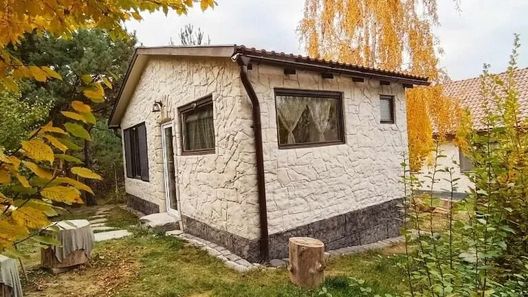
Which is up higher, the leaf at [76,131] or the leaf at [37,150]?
the leaf at [76,131]

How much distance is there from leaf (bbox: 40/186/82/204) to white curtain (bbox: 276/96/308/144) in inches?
202

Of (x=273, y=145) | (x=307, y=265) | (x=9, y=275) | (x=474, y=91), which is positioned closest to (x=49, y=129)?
(x=307, y=265)

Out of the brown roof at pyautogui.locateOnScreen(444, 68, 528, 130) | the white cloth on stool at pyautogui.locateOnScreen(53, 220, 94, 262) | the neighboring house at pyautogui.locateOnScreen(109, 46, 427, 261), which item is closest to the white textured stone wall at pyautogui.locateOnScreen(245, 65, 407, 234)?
the neighboring house at pyautogui.locateOnScreen(109, 46, 427, 261)

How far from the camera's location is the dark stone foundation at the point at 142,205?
9996 millimetres

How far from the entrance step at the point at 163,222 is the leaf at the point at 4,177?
23.8 feet

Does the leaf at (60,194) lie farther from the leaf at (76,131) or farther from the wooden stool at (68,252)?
the wooden stool at (68,252)

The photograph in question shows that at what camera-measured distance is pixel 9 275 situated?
13.8ft

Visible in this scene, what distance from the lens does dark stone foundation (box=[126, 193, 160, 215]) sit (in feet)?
32.8

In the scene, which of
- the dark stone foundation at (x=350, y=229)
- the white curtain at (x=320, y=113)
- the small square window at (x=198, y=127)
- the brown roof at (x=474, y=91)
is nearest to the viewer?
the dark stone foundation at (x=350, y=229)

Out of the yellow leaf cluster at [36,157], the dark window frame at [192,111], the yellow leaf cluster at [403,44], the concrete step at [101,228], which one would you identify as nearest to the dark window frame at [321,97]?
the dark window frame at [192,111]

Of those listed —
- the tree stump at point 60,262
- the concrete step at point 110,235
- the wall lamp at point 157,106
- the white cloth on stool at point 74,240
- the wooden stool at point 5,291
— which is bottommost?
the concrete step at point 110,235

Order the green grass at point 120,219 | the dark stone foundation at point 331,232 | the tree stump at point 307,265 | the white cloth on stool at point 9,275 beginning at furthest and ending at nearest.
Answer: the green grass at point 120,219 < the dark stone foundation at point 331,232 < the tree stump at point 307,265 < the white cloth on stool at point 9,275

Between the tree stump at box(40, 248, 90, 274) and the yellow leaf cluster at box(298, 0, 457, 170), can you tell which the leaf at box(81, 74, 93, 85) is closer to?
the tree stump at box(40, 248, 90, 274)

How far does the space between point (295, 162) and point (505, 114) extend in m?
3.82
